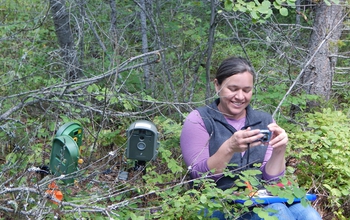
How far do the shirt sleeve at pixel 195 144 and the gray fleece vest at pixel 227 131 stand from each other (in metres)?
0.05

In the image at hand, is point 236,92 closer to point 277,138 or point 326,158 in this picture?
point 277,138

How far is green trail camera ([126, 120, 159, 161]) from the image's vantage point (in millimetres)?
3432

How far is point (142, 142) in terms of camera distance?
3.46 metres

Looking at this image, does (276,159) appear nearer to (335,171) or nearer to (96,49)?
(335,171)

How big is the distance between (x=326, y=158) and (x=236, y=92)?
1068 mm

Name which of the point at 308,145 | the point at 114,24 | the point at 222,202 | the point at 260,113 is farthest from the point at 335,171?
the point at 114,24

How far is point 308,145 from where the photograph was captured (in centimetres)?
393

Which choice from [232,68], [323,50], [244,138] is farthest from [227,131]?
[323,50]

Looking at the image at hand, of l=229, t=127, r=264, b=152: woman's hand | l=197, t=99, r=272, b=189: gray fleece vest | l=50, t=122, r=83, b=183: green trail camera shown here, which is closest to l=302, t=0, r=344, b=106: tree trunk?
l=197, t=99, r=272, b=189: gray fleece vest

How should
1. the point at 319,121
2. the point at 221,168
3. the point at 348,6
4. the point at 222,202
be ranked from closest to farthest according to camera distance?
the point at 222,202
the point at 221,168
the point at 319,121
the point at 348,6

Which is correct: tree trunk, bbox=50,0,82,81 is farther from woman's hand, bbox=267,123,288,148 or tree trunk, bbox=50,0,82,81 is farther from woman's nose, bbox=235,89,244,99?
woman's hand, bbox=267,123,288,148

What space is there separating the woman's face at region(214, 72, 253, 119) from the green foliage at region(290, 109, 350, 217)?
783mm

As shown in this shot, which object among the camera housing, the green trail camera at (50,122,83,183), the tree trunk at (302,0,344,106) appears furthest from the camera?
the tree trunk at (302,0,344,106)

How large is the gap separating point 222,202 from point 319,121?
6.07 ft
